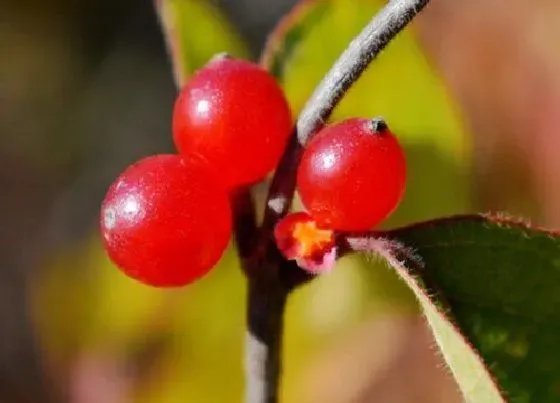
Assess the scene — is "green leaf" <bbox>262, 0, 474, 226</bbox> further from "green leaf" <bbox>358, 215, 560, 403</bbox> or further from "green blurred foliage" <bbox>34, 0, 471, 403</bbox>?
"green leaf" <bbox>358, 215, 560, 403</bbox>

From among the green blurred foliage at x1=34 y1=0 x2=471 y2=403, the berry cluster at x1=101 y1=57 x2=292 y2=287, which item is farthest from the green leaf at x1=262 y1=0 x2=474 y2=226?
the berry cluster at x1=101 y1=57 x2=292 y2=287

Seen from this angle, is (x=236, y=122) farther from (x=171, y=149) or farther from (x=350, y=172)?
(x=171, y=149)

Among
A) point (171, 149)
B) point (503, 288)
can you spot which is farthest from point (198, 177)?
point (171, 149)

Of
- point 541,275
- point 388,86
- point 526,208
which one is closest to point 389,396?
point 526,208

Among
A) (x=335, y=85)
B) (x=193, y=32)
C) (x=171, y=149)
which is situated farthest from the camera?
(x=171, y=149)

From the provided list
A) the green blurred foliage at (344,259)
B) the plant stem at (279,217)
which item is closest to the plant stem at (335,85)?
the plant stem at (279,217)
